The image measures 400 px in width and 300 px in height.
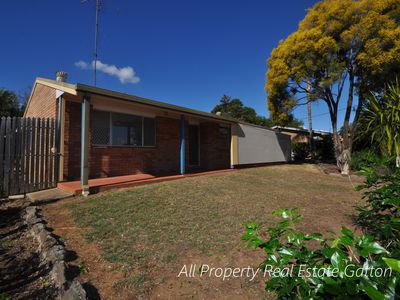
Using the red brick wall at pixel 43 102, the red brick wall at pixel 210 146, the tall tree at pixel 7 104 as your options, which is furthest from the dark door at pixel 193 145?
the tall tree at pixel 7 104

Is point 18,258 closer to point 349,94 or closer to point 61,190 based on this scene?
point 61,190

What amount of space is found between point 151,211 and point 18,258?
2.28m

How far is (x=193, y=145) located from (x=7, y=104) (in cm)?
1785

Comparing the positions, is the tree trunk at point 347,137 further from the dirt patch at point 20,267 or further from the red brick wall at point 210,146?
the dirt patch at point 20,267

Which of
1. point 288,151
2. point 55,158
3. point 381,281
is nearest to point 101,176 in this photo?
point 55,158

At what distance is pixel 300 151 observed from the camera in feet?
68.6

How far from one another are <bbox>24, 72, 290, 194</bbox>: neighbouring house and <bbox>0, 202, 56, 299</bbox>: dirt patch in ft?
6.89

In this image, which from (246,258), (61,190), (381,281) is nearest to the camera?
(381,281)

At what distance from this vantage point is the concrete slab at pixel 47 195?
18.4ft

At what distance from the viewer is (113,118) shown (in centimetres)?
829

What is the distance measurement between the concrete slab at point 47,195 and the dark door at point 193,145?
669 cm

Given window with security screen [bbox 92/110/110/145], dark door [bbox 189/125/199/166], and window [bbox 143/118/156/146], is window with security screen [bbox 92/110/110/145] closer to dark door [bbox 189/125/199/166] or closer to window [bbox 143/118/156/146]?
window [bbox 143/118/156/146]

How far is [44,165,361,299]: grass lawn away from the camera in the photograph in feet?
8.53

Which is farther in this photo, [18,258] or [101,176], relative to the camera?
[101,176]
